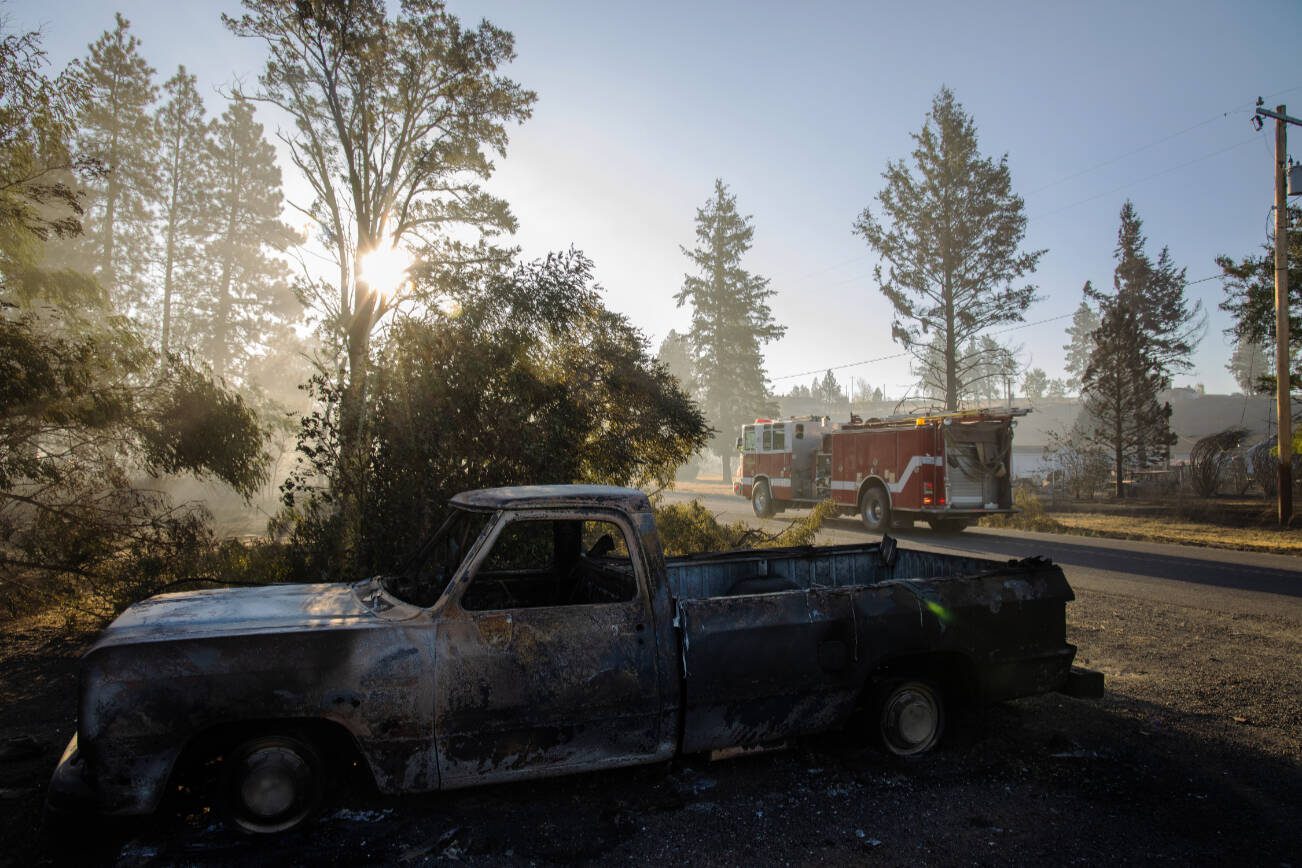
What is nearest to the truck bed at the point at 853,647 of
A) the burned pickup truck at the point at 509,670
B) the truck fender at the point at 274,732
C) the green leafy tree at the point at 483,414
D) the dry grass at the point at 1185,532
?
the burned pickup truck at the point at 509,670

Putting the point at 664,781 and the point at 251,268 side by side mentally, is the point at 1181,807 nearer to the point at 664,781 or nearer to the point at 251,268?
the point at 664,781

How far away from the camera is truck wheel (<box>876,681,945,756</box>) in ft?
13.5

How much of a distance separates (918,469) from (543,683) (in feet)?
45.2

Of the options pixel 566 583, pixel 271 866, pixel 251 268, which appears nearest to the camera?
pixel 271 866

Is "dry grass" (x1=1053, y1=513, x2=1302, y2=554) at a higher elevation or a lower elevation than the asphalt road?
Answer: higher

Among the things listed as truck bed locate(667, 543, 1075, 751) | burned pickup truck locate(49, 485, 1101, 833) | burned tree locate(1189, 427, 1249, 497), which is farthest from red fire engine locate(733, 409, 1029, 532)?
burned pickup truck locate(49, 485, 1101, 833)

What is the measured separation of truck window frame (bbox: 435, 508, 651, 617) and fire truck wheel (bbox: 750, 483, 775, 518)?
17552 mm

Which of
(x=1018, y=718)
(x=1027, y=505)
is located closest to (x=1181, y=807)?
(x=1018, y=718)

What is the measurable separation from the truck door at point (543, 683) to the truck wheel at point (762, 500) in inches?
692

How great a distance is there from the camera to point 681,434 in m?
10.0

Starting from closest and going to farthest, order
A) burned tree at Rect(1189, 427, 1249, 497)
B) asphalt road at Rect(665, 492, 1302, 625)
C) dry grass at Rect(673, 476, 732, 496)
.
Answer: asphalt road at Rect(665, 492, 1302, 625)
burned tree at Rect(1189, 427, 1249, 497)
dry grass at Rect(673, 476, 732, 496)

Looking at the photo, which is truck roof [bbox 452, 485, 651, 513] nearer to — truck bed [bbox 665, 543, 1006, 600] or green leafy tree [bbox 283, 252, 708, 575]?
truck bed [bbox 665, 543, 1006, 600]

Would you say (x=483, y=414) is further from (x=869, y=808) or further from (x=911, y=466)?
(x=911, y=466)

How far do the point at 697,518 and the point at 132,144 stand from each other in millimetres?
27750
